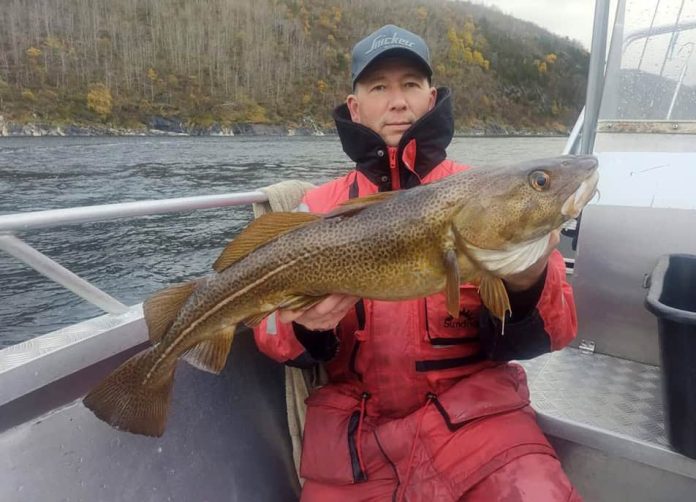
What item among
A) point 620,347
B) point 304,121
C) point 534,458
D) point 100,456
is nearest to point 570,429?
point 534,458

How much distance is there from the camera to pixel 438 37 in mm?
101812

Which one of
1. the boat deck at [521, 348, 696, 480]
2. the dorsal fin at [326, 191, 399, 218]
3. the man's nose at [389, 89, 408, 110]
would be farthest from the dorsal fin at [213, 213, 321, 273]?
the boat deck at [521, 348, 696, 480]

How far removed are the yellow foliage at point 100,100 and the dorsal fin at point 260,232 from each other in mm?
83373

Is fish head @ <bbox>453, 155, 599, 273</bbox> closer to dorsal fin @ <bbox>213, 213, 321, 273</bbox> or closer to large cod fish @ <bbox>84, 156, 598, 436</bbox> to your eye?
large cod fish @ <bbox>84, 156, 598, 436</bbox>

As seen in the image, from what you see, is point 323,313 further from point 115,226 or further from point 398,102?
point 115,226

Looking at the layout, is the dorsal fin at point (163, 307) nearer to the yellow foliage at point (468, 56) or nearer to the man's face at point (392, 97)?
the man's face at point (392, 97)

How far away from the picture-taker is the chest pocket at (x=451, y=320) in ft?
8.17

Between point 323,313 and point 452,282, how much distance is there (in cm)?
56

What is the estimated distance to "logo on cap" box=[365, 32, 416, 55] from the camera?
2.94 meters

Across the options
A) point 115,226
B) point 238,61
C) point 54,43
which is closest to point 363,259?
point 115,226

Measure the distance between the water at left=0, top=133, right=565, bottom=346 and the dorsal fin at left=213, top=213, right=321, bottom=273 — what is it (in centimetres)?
221

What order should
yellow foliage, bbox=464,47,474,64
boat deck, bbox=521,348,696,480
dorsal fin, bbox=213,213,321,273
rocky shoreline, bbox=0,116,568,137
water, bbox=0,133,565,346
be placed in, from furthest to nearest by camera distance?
yellow foliage, bbox=464,47,474,64 < rocky shoreline, bbox=0,116,568,137 < water, bbox=0,133,565,346 < boat deck, bbox=521,348,696,480 < dorsal fin, bbox=213,213,321,273

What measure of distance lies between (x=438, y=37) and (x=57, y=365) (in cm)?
10941

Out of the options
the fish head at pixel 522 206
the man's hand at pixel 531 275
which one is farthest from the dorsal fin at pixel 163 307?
the man's hand at pixel 531 275
